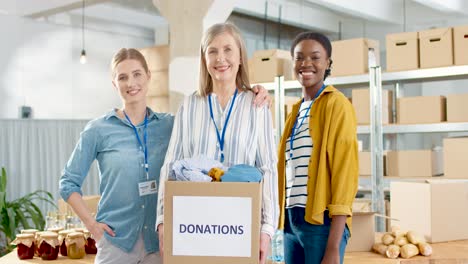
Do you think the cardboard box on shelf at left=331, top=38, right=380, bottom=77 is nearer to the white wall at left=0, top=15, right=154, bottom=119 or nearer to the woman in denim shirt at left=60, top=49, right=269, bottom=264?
the woman in denim shirt at left=60, top=49, right=269, bottom=264

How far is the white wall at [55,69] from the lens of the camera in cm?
753

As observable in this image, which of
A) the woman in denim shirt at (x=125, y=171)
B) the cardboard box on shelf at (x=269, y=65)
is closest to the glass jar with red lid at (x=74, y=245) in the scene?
the woman in denim shirt at (x=125, y=171)

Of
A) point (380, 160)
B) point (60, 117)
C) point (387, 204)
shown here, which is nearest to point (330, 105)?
point (380, 160)

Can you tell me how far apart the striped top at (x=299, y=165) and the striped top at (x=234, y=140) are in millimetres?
333

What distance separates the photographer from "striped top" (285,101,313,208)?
228 cm

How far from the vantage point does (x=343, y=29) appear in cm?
953

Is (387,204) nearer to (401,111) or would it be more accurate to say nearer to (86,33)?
(401,111)

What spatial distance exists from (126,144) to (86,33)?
615 centimetres

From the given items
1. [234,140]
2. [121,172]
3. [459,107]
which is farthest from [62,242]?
[459,107]

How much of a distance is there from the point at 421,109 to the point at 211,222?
335 cm

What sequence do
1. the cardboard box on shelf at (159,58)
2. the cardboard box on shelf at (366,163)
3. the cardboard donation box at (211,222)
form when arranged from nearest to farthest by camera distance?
the cardboard donation box at (211,222) < the cardboard box on shelf at (366,163) < the cardboard box on shelf at (159,58)

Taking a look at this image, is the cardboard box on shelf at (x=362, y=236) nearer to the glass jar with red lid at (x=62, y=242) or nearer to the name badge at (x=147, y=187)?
the name badge at (x=147, y=187)

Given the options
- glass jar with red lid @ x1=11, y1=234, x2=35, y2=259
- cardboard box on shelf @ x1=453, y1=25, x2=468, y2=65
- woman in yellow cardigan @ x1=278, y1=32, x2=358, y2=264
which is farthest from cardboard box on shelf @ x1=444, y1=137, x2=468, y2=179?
glass jar with red lid @ x1=11, y1=234, x2=35, y2=259

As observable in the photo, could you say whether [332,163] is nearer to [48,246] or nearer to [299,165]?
[299,165]
